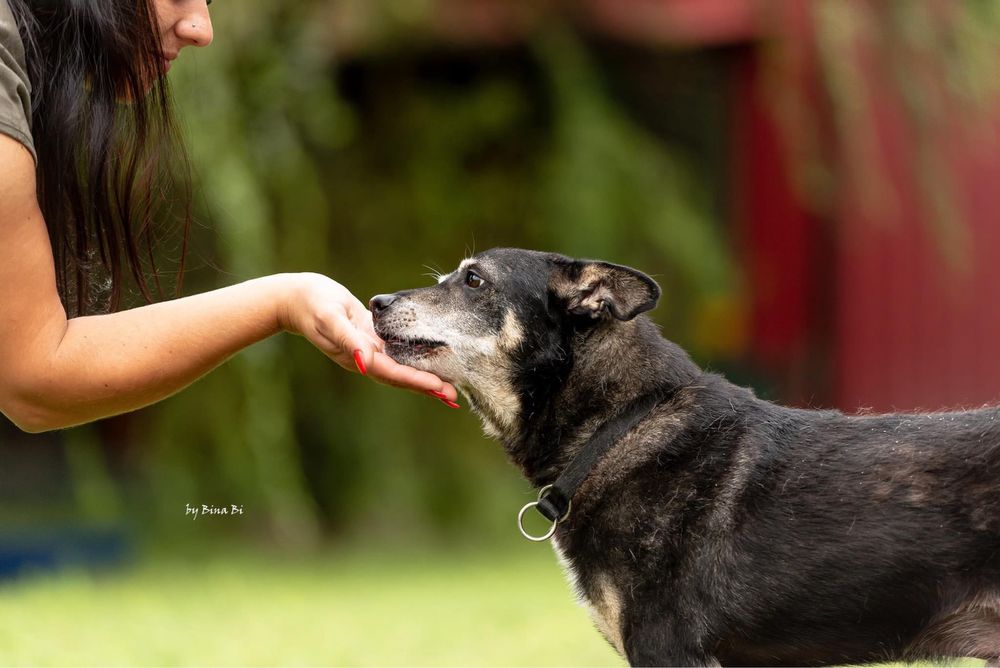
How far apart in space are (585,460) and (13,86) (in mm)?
1950

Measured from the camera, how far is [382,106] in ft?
35.2

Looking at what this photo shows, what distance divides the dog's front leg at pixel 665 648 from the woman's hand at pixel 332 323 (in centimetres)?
100

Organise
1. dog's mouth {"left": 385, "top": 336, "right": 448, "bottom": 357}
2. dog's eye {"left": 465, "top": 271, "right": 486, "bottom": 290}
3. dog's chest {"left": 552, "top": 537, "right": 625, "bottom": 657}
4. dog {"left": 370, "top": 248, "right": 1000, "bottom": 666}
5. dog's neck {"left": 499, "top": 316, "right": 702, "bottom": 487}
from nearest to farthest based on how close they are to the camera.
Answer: dog {"left": 370, "top": 248, "right": 1000, "bottom": 666}
dog's chest {"left": 552, "top": 537, "right": 625, "bottom": 657}
dog's neck {"left": 499, "top": 316, "right": 702, "bottom": 487}
dog's mouth {"left": 385, "top": 336, "right": 448, "bottom": 357}
dog's eye {"left": 465, "top": 271, "right": 486, "bottom": 290}

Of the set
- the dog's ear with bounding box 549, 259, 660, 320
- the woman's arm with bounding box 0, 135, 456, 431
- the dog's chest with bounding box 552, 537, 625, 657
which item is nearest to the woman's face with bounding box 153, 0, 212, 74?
the woman's arm with bounding box 0, 135, 456, 431

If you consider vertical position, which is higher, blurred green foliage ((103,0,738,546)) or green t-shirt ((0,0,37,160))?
green t-shirt ((0,0,37,160))

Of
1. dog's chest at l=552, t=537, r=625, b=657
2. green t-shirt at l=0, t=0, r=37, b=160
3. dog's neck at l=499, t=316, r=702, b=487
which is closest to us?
green t-shirt at l=0, t=0, r=37, b=160

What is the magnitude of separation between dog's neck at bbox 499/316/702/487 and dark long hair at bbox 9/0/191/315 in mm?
1278

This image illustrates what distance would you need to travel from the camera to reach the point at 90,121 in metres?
3.39

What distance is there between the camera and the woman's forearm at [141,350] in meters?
3.13

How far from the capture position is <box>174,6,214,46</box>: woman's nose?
Result: 3518 millimetres

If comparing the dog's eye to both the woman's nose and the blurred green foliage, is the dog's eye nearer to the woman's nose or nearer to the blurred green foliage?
the woman's nose

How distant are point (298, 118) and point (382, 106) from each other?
1.77 meters

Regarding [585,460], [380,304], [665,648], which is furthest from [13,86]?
[665,648]

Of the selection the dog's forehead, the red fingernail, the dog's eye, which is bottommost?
the dog's eye
